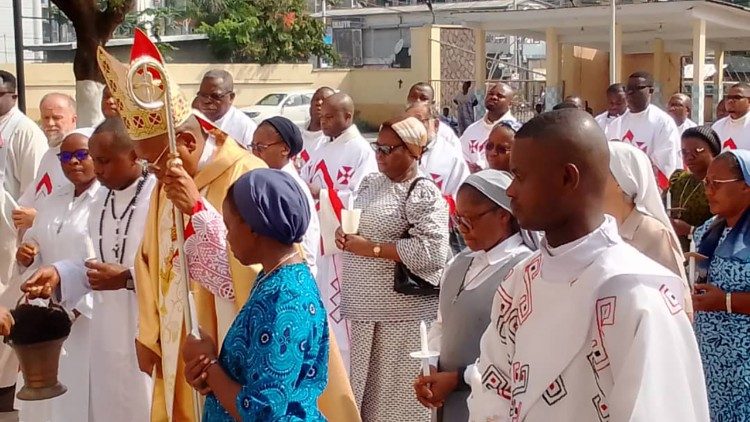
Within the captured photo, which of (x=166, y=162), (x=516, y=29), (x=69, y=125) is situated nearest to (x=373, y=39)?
(x=516, y=29)

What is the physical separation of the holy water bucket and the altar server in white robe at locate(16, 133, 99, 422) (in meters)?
0.26

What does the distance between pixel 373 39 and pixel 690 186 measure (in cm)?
4312

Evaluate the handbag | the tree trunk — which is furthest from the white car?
the handbag

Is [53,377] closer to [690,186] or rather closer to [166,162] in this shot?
[166,162]

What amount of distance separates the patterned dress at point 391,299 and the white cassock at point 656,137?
6.16 metres

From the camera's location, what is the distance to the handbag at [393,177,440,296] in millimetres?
5270

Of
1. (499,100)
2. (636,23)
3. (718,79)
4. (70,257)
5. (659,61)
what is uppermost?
(636,23)

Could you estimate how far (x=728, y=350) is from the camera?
4.61m

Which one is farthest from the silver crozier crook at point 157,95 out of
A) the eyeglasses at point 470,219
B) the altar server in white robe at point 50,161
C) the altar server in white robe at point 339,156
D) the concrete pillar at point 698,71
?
the concrete pillar at point 698,71

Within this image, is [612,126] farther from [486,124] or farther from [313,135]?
[313,135]

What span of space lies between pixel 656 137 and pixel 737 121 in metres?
1.01

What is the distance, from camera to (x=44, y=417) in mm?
5555

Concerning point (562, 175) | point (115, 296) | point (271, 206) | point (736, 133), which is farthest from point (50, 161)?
point (736, 133)

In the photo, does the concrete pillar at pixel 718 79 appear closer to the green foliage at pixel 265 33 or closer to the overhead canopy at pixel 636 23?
the overhead canopy at pixel 636 23
